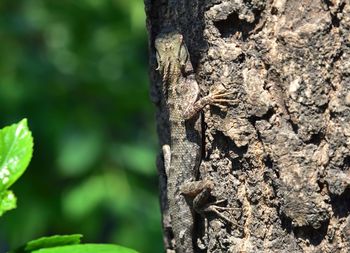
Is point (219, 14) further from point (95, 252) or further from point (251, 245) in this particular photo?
point (95, 252)

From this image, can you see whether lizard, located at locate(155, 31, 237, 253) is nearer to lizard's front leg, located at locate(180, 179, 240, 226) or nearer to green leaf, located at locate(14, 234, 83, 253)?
lizard's front leg, located at locate(180, 179, 240, 226)

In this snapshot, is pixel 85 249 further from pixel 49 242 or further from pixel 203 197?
pixel 203 197

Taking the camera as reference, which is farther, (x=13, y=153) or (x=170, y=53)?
(x=170, y=53)

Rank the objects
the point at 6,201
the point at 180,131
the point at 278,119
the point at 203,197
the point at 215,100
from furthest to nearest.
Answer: the point at 180,131
the point at 203,197
the point at 215,100
the point at 278,119
the point at 6,201

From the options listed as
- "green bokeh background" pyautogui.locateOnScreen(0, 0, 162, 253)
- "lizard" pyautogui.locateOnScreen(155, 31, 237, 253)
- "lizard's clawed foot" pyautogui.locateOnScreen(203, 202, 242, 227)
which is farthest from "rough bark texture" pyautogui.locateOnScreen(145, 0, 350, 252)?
"green bokeh background" pyautogui.locateOnScreen(0, 0, 162, 253)

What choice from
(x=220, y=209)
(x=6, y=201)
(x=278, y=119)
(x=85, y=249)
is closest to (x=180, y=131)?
(x=220, y=209)

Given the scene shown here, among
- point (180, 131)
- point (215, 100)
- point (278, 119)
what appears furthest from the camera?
point (180, 131)

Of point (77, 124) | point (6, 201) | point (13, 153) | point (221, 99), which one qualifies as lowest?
point (77, 124)
